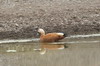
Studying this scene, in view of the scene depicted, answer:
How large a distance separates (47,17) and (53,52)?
14.2 feet

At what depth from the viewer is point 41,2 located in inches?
714

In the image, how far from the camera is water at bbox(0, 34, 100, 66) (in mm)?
10961

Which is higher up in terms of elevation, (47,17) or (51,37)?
(47,17)

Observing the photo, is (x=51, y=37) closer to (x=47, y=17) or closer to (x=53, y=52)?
(x=53, y=52)

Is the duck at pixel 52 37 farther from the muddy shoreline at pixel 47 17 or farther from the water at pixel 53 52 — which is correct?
the muddy shoreline at pixel 47 17

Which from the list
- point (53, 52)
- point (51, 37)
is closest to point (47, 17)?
point (51, 37)

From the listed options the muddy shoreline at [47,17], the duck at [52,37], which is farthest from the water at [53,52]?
the muddy shoreline at [47,17]

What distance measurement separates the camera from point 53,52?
1228cm

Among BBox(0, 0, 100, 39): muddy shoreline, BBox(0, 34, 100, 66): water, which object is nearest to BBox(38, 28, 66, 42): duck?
BBox(0, 34, 100, 66): water

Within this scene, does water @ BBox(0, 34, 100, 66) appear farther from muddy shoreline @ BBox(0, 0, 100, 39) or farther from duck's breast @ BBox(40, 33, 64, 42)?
muddy shoreline @ BBox(0, 0, 100, 39)

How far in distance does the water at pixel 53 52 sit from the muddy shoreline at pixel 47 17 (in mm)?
735

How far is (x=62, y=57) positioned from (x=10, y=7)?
6298 millimetres

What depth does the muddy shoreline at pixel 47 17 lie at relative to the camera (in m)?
15.5

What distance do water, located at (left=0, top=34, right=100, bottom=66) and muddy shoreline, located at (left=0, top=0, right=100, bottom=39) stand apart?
0.74 metres
